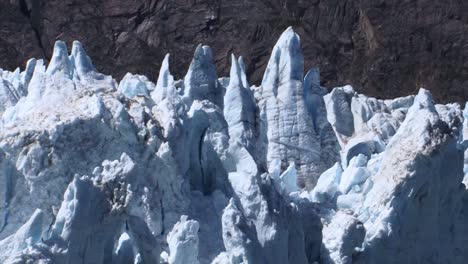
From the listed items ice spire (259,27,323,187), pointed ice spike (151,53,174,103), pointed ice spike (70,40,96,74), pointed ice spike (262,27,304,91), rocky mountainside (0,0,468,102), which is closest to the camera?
pointed ice spike (151,53,174,103)

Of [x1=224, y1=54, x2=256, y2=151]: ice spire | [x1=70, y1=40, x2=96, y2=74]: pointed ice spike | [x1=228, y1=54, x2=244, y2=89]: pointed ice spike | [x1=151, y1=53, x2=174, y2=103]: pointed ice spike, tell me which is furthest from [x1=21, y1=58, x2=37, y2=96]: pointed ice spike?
[x1=224, y1=54, x2=256, y2=151]: ice spire

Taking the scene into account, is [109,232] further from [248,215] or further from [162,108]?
[162,108]

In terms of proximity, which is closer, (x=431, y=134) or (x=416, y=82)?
(x=431, y=134)

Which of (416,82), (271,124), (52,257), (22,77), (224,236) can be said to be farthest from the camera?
(416,82)

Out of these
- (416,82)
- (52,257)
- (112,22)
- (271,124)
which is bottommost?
(52,257)

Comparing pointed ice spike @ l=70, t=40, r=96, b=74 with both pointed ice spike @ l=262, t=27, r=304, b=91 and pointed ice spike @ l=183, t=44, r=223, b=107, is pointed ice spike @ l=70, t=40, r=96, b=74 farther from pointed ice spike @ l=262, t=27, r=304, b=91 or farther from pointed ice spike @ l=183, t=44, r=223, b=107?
pointed ice spike @ l=262, t=27, r=304, b=91

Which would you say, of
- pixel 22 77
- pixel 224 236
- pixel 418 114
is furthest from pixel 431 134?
pixel 22 77

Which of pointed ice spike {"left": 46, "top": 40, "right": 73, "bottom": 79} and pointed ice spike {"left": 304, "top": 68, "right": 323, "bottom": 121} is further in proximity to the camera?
pointed ice spike {"left": 304, "top": 68, "right": 323, "bottom": 121}
